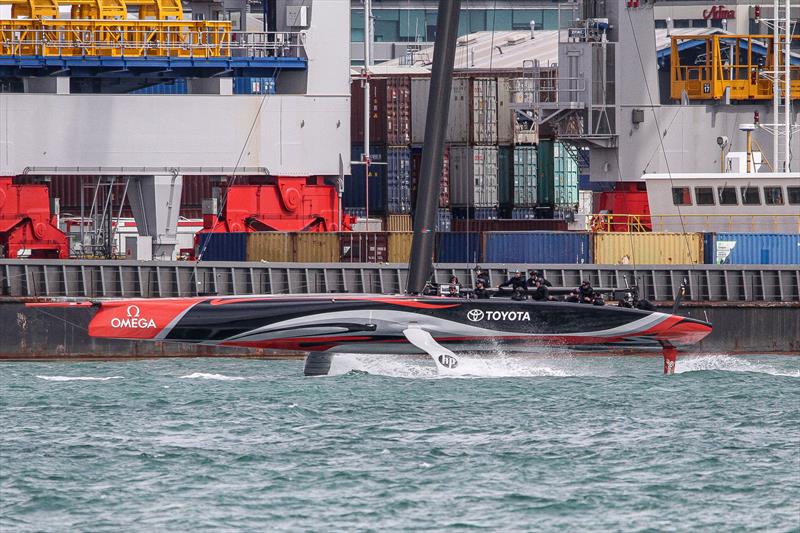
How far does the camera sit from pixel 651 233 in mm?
48094

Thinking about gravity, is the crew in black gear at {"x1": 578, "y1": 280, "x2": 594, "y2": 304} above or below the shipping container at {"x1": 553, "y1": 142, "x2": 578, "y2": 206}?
below

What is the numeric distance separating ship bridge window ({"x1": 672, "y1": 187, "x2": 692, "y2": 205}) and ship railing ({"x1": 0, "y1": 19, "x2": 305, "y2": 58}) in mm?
14099

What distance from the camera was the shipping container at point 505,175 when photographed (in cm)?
6153

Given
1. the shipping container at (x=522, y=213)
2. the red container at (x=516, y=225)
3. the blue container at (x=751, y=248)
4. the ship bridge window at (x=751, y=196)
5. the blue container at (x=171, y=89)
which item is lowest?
the blue container at (x=751, y=248)

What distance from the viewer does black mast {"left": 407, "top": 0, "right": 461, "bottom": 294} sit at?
122 feet

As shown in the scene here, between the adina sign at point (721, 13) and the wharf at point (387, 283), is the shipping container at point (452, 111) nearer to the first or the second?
the wharf at point (387, 283)

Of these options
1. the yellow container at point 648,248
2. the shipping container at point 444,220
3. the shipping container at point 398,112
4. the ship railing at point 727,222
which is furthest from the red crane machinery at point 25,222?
the ship railing at point 727,222

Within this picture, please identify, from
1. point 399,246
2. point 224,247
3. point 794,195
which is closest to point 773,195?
point 794,195

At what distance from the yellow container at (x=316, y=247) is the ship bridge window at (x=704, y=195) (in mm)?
12321

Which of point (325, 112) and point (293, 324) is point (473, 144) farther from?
point (293, 324)

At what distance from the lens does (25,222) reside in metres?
50.9

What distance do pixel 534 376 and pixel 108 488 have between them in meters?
16.8

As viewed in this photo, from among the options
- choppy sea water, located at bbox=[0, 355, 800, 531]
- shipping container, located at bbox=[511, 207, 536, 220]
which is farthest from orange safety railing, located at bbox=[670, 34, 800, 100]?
choppy sea water, located at bbox=[0, 355, 800, 531]

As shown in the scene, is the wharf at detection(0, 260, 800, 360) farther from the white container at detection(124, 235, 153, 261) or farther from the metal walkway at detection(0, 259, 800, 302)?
the white container at detection(124, 235, 153, 261)
